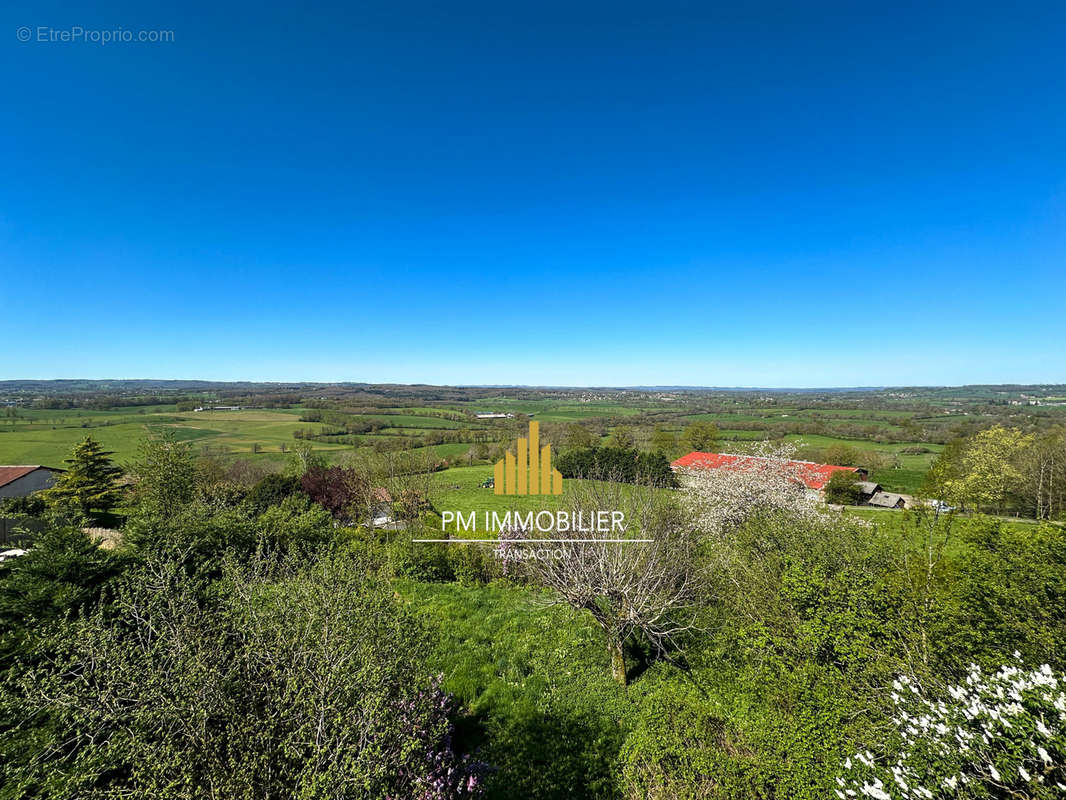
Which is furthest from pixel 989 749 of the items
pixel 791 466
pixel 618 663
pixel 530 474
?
pixel 791 466

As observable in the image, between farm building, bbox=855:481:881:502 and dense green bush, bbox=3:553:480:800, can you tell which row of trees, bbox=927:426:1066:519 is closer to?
farm building, bbox=855:481:881:502

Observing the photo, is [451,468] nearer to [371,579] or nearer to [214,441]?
[214,441]

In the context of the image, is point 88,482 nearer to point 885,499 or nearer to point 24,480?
point 24,480

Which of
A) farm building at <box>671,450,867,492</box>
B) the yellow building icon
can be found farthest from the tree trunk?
farm building at <box>671,450,867,492</box>

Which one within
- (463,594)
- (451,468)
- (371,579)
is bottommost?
(451,468)

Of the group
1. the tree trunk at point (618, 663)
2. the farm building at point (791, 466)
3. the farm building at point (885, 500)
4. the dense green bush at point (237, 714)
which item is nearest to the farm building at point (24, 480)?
the dense green bush at point (237, 714)

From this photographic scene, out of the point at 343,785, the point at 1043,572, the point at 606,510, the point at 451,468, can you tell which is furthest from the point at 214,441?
the point at 1043,572
